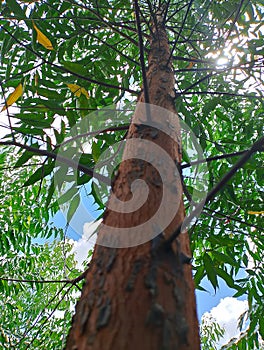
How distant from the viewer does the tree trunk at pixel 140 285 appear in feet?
1.36

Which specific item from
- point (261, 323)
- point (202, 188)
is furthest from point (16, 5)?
point (261, 323)

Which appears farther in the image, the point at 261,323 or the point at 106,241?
the point at 261,323

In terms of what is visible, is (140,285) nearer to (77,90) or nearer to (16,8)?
(77,90)

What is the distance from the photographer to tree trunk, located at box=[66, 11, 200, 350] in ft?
1.36

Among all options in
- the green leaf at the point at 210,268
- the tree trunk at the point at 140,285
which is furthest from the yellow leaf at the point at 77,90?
the green leaf at the point at 210,268

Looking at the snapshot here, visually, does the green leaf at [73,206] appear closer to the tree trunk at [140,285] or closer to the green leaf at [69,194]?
the green leaf at [69,194]

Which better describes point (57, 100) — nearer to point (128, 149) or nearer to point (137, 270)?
point (128, 149)

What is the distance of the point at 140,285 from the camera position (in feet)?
1.56

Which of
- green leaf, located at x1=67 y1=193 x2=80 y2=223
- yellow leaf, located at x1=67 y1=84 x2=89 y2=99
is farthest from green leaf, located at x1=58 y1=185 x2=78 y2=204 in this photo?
yellow leaf, located at x1=67 y1=84 x2=89 y2=99

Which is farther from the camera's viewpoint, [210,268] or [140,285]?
[210,268]

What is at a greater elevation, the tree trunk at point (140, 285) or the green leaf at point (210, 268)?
the green leaf at point (210, 268)

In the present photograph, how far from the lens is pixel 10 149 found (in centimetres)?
307

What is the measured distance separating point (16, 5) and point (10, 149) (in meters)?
1.87

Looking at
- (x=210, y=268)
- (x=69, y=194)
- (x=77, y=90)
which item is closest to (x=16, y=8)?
(x=77, y=90)
